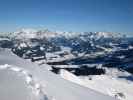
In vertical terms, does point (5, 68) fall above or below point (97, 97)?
above

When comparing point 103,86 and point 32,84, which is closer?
point 32,84

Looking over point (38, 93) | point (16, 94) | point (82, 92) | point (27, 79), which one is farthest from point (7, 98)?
point (82, 92)

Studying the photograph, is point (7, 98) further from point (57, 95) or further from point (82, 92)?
point (82, 92)

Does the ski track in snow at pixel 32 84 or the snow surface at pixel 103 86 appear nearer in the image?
the ski track in snow at pixel 32 84

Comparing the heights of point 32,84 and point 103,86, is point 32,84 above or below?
above

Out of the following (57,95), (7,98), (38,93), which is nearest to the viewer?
(7,98)

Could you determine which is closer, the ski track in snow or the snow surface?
the ski track in snow

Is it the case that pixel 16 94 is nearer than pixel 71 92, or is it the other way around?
pixel 16 94

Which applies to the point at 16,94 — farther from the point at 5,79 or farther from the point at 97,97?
the point at 97,97

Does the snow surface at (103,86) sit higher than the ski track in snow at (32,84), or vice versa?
the ski track in snow at (32,84)

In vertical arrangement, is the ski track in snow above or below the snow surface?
above

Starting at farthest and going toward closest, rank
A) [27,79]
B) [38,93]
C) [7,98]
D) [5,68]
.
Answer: [5,68] → [27,79] → [38,93] → [7,98]

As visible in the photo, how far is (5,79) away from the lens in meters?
7.10

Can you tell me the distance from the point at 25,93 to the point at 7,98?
0.55 m
